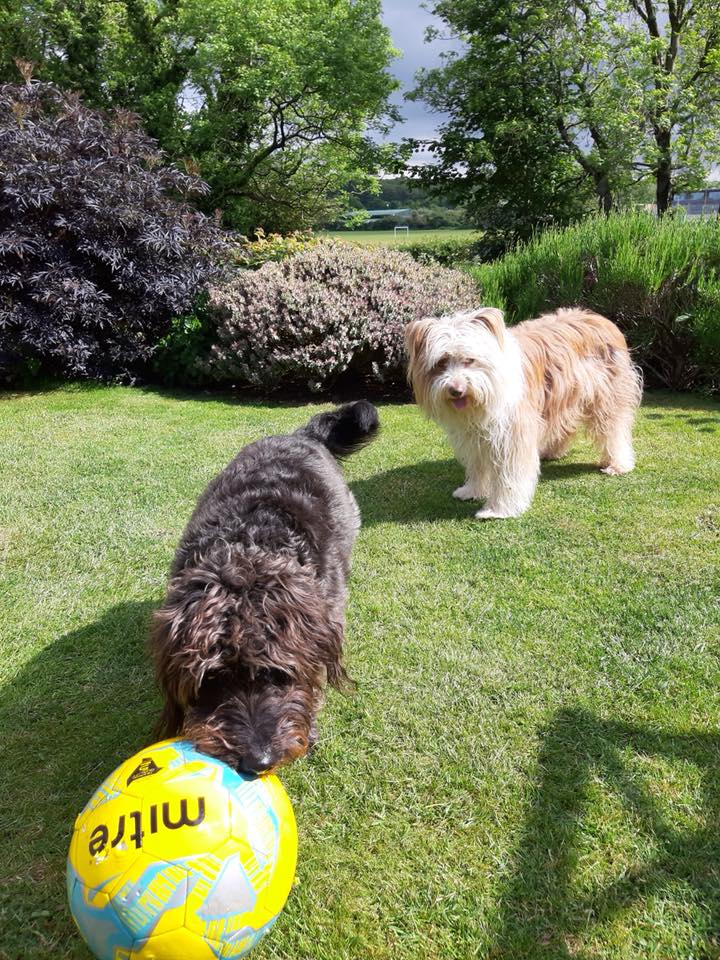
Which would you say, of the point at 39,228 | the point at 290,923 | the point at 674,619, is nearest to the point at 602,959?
the point at 290,923

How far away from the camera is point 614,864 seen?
2.28m

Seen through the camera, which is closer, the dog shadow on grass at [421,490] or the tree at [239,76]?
the dog shadow on grass at [421,490]

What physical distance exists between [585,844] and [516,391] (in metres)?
3.34

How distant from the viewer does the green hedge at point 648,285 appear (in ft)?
26.3

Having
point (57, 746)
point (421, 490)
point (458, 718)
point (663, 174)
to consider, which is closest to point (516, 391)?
point (421, 490)

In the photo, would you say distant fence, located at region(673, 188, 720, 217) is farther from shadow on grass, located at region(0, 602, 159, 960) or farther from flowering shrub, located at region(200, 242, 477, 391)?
shadow on grass, located at region(0, 602, 159, 960)

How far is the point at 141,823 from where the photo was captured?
1.81m

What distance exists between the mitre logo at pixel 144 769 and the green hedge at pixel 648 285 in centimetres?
824

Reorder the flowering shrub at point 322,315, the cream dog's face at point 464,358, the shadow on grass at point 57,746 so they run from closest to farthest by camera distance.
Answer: the shadow on grass at point 57,746, the cream dog's face at point 464,358, the flowering shrub at point 322,315

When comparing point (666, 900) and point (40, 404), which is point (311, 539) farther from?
point (40, 404)

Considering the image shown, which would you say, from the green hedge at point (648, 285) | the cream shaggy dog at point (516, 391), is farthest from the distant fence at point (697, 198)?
the cream shaggy dog at point (516, 391)

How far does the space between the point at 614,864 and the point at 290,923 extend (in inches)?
46.0

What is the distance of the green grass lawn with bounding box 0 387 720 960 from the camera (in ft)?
7.06

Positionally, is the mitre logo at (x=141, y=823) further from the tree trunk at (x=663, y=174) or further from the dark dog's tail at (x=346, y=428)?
the tree trunk at (x=663, y=174)
